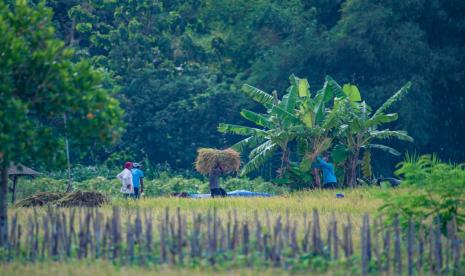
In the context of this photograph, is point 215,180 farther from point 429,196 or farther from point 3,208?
point 429,196

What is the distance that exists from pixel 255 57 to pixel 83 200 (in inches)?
765

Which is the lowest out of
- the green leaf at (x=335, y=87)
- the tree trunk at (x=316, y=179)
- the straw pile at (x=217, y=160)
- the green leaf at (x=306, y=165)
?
the tree trunk at (x=316, y=179)

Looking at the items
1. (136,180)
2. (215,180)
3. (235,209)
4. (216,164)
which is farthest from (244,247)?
(215,180)

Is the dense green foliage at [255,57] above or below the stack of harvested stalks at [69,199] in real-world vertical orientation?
above

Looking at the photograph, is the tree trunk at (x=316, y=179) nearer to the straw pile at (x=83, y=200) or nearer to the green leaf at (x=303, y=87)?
the green leaf at (x=303, y=87)

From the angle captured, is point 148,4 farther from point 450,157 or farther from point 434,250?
point 434,250

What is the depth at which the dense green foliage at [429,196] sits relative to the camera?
15727mm

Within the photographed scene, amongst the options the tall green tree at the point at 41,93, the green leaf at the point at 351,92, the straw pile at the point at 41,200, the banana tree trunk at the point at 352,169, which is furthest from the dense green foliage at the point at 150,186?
the tall green tree at the point at 41,93

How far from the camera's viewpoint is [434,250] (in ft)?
46.5

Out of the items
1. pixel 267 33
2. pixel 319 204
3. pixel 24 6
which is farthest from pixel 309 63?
pixel 24 6

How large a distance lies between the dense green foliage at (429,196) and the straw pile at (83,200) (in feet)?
25.9

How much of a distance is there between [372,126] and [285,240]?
42.2 ft

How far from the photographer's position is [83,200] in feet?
71.3

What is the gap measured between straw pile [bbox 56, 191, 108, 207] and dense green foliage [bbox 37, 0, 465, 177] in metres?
15.0
